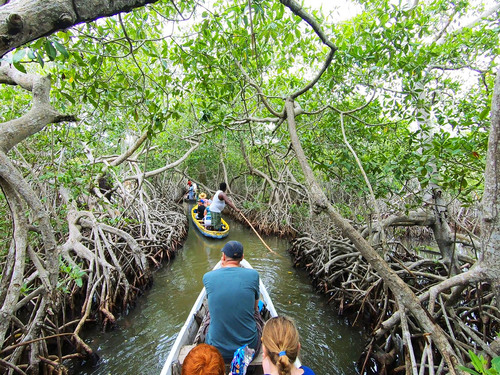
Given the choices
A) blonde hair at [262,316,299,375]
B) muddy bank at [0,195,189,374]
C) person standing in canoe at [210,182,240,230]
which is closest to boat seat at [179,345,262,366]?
blonde hair at [262,316,299,375]

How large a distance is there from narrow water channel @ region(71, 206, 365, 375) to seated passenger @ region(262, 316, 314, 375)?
2619 millimetres

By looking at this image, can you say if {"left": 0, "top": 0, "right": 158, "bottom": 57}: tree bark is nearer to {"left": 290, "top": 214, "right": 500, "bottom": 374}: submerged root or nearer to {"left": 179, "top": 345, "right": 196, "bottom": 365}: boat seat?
{"left": 179, "top": 345, "right": 196, "bottom": 365}: boat seat

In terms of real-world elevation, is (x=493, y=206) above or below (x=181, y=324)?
above

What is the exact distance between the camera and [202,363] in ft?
4.93

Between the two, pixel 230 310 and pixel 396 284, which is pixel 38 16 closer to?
pixel 230 310

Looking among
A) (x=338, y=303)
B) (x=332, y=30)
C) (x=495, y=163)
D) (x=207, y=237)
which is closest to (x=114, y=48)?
(x=332, y=30)

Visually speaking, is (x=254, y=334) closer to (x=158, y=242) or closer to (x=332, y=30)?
(x=332, y=30)

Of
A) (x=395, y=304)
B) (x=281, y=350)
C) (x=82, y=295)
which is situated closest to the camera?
(x=281, y=350)

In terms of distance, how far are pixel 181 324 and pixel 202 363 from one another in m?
3.43

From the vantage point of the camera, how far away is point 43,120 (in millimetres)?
1823

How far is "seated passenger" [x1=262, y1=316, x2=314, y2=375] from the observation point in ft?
4.48

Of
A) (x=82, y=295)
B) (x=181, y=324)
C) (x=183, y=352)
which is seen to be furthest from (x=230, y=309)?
(x=82, y=295)

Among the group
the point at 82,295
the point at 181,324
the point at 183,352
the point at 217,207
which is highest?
the point at 183,352

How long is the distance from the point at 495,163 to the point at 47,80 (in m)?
3.23
